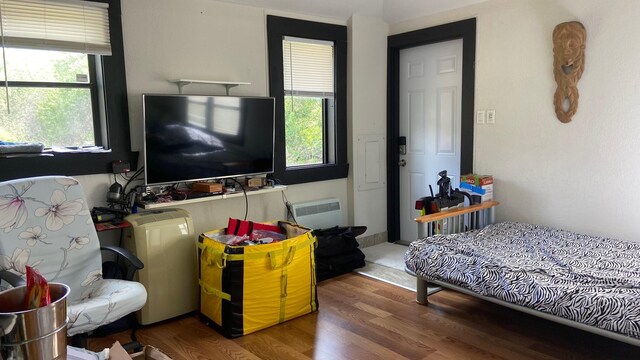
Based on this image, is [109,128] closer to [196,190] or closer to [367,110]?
[196,190]

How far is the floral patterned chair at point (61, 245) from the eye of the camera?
7.05 ft

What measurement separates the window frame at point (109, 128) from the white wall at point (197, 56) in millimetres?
56

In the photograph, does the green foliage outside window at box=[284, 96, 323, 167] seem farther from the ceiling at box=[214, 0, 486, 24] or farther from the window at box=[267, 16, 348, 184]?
the ceiling at box=[214, 0, 486, 24]

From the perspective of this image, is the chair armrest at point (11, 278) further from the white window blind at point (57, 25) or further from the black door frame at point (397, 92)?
the black door frame at point (397, 92)

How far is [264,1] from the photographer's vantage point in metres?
3.62

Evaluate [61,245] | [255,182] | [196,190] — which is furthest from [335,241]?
[61,245]

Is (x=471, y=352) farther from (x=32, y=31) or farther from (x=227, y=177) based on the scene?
(x=32, y=31)

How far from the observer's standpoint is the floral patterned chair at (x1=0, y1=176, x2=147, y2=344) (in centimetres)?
215

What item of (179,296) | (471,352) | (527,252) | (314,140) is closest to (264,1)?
(314,140)

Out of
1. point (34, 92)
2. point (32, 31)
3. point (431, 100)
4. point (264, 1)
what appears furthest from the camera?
point (431, 100)

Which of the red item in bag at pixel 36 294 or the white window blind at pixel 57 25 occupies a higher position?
the white window blind at pixel 57 25

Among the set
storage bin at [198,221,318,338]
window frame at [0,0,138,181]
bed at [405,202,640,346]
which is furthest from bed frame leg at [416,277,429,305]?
window frame at [0,0,138,181]

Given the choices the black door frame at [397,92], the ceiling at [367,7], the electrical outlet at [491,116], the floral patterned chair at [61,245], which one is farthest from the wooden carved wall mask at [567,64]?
the floral patterned chair at [61,245]

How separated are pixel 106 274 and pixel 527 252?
2.54 metres
